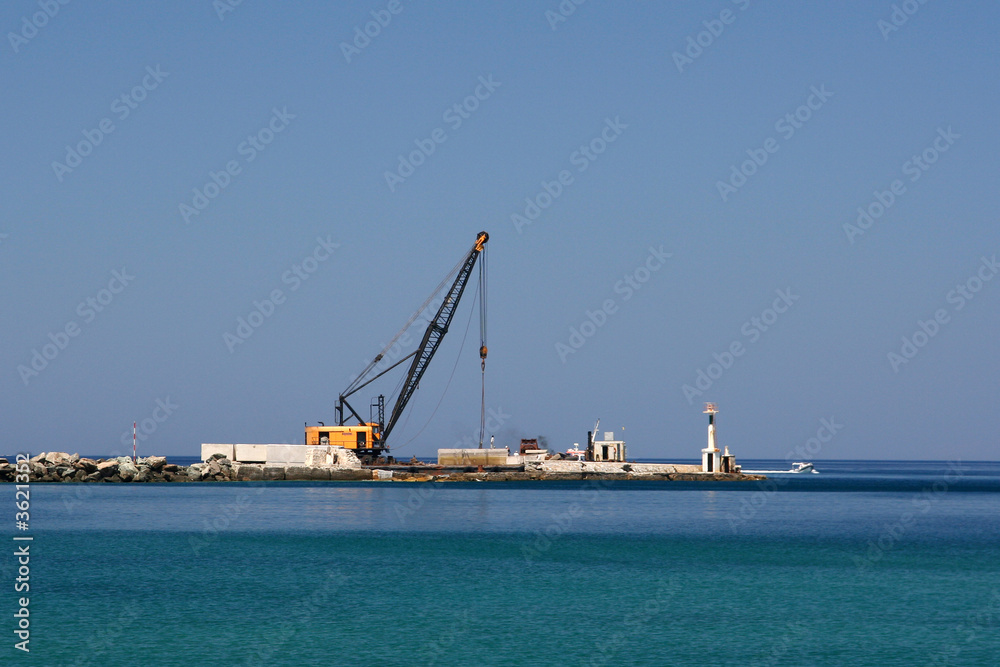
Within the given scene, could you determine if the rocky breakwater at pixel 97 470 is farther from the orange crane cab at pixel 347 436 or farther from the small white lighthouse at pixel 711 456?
the small white lighthouse at pixel 711 456

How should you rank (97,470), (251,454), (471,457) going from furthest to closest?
(471,457) < (251,454) < (97,470)

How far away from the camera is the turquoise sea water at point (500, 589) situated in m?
29.0

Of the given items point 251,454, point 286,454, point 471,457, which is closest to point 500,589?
point 286,454

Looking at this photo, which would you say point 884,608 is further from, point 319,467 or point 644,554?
point 319,467

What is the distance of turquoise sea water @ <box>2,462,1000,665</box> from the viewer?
29.0 metres

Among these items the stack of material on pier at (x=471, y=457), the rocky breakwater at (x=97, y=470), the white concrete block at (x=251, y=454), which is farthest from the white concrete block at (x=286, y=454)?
the stack of material on pier at (x=471, y=457)

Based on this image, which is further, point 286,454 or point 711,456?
point 711,456

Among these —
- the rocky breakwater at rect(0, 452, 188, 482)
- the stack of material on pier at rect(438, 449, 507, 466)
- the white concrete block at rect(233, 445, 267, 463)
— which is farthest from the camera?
the stack of material on pier at rect(438, 449, 507, 466)

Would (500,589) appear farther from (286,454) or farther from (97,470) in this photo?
(97,470)

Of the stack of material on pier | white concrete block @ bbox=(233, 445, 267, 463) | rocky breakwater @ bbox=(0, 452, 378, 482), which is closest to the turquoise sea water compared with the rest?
rocky breakwater @ bbox=(0, 452, 378, 482)

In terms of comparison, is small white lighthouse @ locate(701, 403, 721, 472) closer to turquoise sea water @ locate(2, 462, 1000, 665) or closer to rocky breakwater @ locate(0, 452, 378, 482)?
rocky breakwater @ locate(0, 452, 378, 482)

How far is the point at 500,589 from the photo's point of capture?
3956cm

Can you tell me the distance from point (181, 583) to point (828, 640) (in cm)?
2339

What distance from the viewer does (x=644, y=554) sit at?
51375mm
